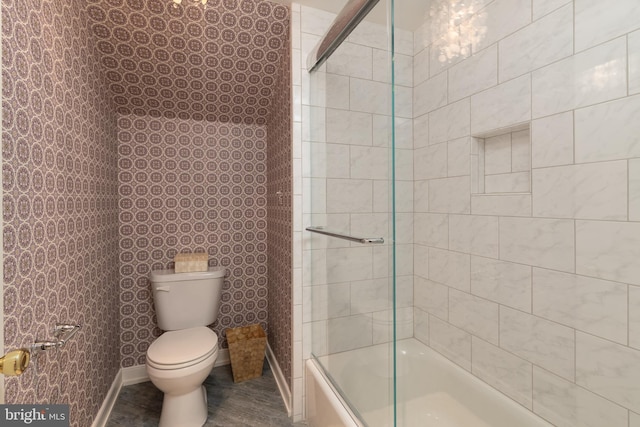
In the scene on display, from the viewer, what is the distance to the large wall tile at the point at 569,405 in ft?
3.19

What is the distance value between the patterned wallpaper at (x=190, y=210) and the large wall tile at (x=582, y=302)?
5.89 ft

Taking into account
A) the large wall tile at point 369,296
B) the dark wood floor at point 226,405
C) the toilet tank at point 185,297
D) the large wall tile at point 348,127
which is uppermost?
the large wall tile at point 348,127

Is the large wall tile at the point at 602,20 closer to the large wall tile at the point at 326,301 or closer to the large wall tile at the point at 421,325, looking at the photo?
the large wall tile at the point at 326,301

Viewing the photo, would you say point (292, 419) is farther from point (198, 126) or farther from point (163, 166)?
point (198, 126)

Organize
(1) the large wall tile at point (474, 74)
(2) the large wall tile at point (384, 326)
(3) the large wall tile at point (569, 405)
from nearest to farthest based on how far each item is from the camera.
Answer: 1. (3) the large wall tile at point (569, 405)
2. (2) the large wall tile at point (384, 326)
3. (1) the large wall tile at point (474, 74)

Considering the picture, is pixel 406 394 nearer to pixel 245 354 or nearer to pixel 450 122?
pixel 245 354

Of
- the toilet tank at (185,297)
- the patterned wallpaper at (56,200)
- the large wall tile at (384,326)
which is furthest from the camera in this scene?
the toilet tank at (185,297)

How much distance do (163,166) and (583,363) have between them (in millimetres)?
2475

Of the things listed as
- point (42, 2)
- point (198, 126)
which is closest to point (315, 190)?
point (198, 126)

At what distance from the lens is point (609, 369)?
971 mm

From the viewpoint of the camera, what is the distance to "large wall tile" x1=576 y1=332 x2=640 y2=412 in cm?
92

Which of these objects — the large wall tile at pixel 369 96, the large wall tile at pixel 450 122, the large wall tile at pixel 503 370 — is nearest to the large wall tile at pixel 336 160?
the large wall tile at pixel 369 96

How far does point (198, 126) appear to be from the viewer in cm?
218

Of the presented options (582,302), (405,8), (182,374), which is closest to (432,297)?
(582,302)
